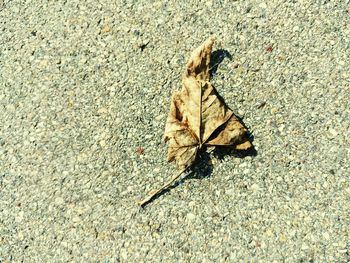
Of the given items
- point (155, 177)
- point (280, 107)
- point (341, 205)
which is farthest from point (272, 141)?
point (155, 177)

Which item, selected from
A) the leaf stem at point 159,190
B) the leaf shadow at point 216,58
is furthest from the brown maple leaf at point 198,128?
the leaf shadow at point 216,58

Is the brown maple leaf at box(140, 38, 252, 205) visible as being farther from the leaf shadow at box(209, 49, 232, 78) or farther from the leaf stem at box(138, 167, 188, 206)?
the leaf shadow at box(209, 49, 232, 78)

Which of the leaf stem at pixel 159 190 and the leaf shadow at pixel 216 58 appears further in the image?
the leaf shadow at pixel 216 58

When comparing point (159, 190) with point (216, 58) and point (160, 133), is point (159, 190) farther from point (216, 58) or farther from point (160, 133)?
point (216, 58)

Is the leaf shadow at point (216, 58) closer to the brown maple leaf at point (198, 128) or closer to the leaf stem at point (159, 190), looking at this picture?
the brown maple leaf at point (198, 128)

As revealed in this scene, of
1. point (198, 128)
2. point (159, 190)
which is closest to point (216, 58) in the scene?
point (198, 128)

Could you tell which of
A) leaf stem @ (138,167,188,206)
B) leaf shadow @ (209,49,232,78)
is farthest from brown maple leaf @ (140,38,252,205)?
leaf shadow @ (209,49,232,78)

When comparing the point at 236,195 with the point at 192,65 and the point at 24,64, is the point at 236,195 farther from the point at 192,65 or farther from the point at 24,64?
the point at 24,64
